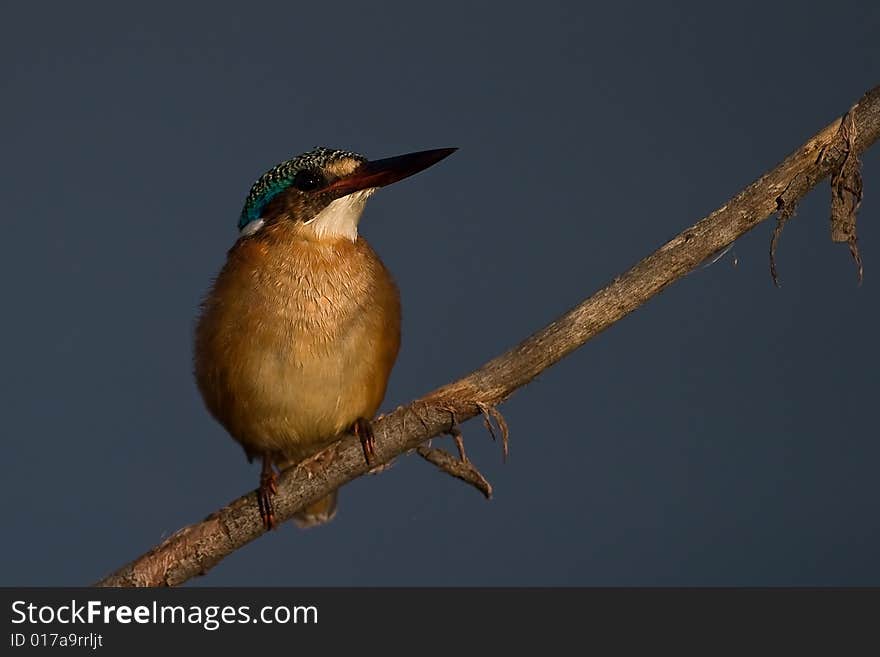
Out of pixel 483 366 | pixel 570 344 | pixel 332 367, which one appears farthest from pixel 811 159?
pixel 332 367

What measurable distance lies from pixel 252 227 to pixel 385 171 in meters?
0.48

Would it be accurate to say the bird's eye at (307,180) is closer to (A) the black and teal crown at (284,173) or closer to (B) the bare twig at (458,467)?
(A) the black and teal crown at (284,173)

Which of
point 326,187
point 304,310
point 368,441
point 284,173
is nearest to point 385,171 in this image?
point 326,187

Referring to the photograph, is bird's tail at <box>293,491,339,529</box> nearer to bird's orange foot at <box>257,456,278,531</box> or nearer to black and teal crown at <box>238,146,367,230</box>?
bird's orange foot at <box>257,456,278,531</box>

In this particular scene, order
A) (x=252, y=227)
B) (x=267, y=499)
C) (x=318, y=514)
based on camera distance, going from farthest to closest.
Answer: (x=318, y=514)
(x=252, y=227)
(x=267, y=499)

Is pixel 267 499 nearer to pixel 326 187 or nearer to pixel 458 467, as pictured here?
pixel 458 467

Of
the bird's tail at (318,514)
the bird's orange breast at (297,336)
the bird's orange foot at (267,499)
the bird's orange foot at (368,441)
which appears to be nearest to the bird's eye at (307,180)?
the bird's orange breast at (297,336)

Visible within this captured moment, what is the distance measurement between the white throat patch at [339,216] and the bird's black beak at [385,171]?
0.13 ft

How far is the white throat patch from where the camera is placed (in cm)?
287

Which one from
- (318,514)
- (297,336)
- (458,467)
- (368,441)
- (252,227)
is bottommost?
(458,467)

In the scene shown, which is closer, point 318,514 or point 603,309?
point 603,309

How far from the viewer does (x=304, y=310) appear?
113 inches

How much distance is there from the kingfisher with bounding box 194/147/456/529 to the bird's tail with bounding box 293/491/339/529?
1.76 feet

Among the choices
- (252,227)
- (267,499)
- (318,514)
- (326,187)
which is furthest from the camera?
(318,514)
